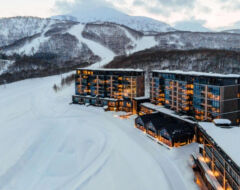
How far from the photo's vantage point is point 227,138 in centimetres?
2720

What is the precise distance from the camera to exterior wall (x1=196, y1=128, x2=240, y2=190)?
21.3 meters

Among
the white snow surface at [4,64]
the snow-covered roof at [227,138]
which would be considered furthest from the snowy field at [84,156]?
the white snow surface at [4,64]

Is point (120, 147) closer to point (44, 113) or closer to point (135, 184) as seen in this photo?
point (135, 184)

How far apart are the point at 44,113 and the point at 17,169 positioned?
33085 mm

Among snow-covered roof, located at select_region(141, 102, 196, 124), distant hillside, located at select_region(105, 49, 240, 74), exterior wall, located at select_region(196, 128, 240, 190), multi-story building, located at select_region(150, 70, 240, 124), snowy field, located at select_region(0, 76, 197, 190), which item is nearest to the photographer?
exterior wall, located at select_region(196, 128, 240, 190)

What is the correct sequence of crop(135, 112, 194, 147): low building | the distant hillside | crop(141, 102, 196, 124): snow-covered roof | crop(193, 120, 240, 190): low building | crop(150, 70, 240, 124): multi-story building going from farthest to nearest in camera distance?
the distant hillside → crop(141, 102, 196, 124): snow-covered roof → crop(150, 70, 240, 124): multi-story building → crop(135, 112, 194, 147): low building → crop(193, 120, 240, 190): low building

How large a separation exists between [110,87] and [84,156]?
36.4m

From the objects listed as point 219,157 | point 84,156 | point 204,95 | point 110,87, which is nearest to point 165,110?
point 204,95

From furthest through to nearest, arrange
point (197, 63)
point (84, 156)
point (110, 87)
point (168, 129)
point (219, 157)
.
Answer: point (197, 63) → point (110, 87) → point (168, 129) → point (84, 156) → point (219, 157)

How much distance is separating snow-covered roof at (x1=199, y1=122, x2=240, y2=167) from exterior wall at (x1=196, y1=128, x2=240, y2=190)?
0.58 m

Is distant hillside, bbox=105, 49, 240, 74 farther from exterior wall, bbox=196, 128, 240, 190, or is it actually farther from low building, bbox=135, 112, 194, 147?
exterior wall, bbox=196, 128, 240, 190

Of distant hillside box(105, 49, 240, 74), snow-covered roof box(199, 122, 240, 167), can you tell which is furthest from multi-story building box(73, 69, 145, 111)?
distant hillside box(105, 49, 240, 74)

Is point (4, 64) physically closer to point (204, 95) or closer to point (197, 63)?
point (197, 63)

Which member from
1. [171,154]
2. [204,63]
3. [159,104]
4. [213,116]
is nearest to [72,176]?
[171,154]
